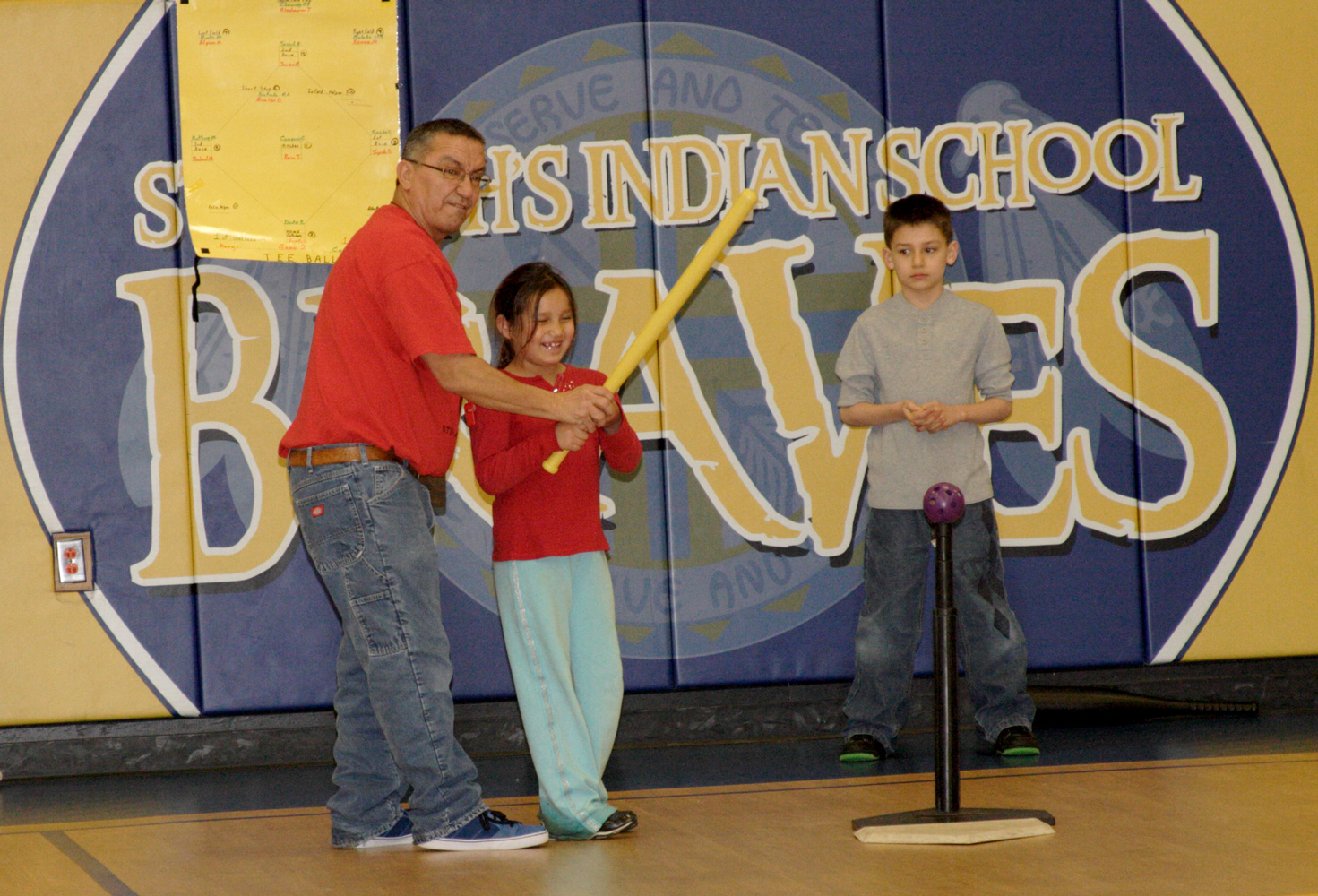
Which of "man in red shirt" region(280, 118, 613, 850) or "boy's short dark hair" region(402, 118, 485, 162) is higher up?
"boy's short dark hair" region(402, 118, 485, 162)

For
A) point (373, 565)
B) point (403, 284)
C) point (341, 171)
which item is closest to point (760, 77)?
point (341, 171)

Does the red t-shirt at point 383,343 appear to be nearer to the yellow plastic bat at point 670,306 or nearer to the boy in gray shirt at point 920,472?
the yellow plastic bat at point 670,306

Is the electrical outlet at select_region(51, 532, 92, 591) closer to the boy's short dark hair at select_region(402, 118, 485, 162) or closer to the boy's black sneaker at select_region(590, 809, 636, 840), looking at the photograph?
the boy's short dark hair at select_region(402, 118, 485, 162)

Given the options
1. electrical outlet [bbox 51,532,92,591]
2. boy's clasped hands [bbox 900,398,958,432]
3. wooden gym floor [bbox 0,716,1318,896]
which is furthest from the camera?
electrical outlet [bbox 51,532,92,591]

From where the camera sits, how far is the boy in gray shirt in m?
3.28

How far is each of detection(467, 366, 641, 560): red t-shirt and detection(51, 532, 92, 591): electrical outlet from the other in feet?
4.91

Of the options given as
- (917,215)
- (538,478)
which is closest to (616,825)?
(538,478)

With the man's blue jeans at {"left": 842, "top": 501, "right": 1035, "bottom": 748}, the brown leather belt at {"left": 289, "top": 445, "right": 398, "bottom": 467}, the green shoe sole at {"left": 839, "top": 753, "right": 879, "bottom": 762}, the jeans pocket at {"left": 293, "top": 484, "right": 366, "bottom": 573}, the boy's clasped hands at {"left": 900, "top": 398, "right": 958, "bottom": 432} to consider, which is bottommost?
the green shoe sole at {"left": 839, "top": 753, "right": 879, "bottom": 762}

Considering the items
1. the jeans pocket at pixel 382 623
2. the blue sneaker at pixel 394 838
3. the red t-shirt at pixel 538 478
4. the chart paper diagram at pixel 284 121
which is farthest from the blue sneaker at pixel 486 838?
the chart paper diagram at pixel 284 121

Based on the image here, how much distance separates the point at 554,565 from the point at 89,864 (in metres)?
1.07

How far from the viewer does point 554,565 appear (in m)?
2.57

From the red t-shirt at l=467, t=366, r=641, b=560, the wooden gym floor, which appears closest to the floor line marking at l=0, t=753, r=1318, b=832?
the wooden gym floor

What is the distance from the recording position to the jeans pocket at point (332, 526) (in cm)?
238

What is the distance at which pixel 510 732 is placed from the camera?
360 centimetres
